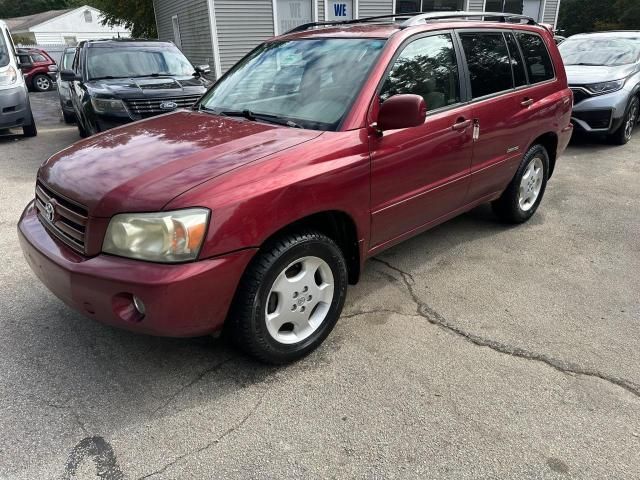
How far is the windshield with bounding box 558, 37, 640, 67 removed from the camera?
8.62 metres

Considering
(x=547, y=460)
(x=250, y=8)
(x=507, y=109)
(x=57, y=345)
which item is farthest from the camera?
(x=250, y=8)

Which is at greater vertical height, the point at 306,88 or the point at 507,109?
the point at 306,88

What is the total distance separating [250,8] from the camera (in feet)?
45.9

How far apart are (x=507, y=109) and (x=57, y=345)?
3.65 meters

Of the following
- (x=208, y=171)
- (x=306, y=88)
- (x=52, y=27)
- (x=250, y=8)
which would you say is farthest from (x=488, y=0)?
(x=52, y=27)

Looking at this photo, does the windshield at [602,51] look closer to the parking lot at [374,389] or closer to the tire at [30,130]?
the parking lot at [374,389]

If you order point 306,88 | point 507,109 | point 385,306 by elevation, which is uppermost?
point 306,88

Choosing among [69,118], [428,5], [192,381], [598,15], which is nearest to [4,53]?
[69,118]

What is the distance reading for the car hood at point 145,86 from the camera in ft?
23.0

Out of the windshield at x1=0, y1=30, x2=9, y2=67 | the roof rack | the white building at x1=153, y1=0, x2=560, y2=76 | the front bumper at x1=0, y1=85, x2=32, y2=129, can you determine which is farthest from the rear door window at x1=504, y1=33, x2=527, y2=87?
the white building at x1=153, y1=0, x2=560, y2=76

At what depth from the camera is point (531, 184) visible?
4816 mm

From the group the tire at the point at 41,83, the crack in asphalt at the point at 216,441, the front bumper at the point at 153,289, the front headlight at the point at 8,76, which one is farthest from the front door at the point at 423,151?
the tire at the point at 41,83

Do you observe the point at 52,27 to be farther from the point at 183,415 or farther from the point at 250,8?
the point at 183,415

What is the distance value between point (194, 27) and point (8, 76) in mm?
7203
